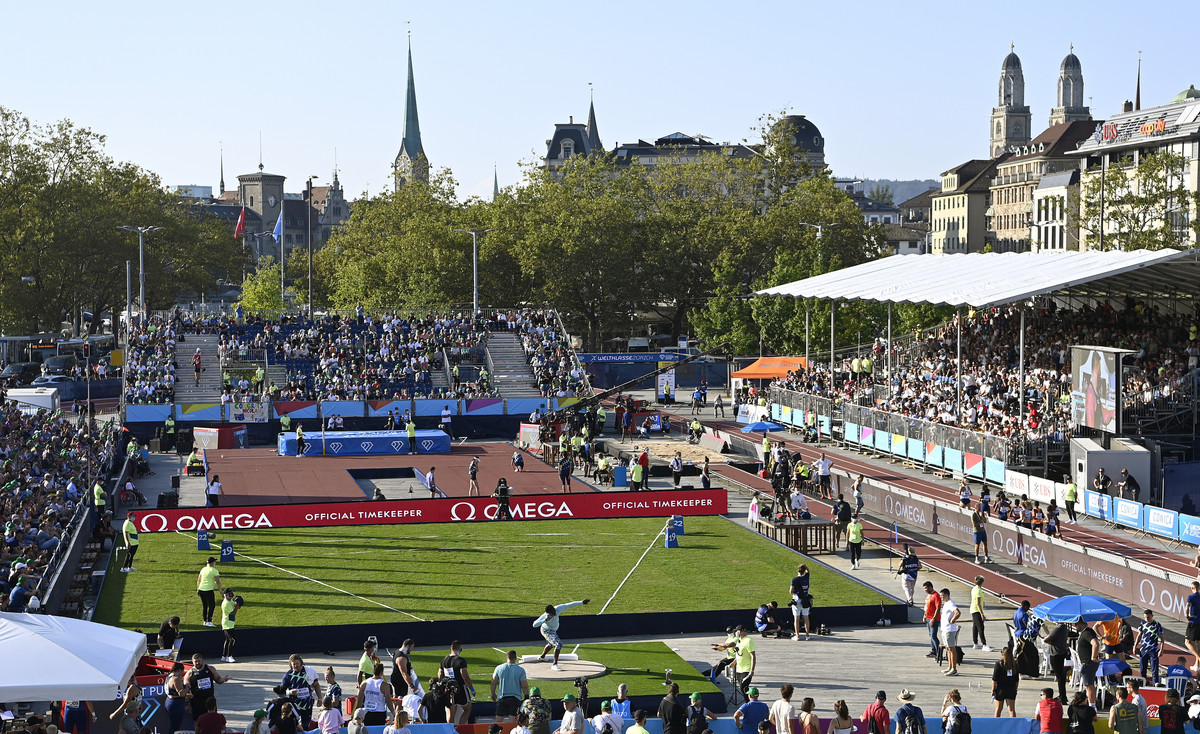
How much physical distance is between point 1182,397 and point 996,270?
10420 millimetres

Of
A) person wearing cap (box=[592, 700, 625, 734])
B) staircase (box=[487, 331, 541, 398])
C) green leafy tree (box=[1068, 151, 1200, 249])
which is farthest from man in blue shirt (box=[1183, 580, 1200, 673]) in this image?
green leafy tree (box=[1068, 151, 1200, 249])

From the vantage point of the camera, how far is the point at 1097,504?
1470 inches

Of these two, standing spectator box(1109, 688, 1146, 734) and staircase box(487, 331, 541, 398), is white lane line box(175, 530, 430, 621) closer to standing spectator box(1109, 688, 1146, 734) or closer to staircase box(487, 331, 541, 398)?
standing spectator box(1109, 688, 1146, 734)

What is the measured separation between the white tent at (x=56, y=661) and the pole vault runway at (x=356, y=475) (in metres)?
23.9

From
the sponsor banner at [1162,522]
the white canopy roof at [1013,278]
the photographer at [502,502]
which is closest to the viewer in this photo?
the sponsor banner at [1162,522]

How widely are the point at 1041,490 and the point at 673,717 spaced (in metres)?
25.3

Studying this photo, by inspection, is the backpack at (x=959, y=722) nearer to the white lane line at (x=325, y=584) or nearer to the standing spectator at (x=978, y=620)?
the standing spectator at (x=978, y=620)

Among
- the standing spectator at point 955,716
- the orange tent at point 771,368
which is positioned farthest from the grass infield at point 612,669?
the orange tent at point 771,368

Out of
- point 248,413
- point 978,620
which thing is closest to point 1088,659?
point 978,620

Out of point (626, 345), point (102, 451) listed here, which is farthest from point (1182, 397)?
point (626, 345)

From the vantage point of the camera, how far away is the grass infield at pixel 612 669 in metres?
21.2

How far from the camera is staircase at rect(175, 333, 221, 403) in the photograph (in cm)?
6016

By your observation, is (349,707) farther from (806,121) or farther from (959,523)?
(806,121)

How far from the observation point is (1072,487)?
122 feet
